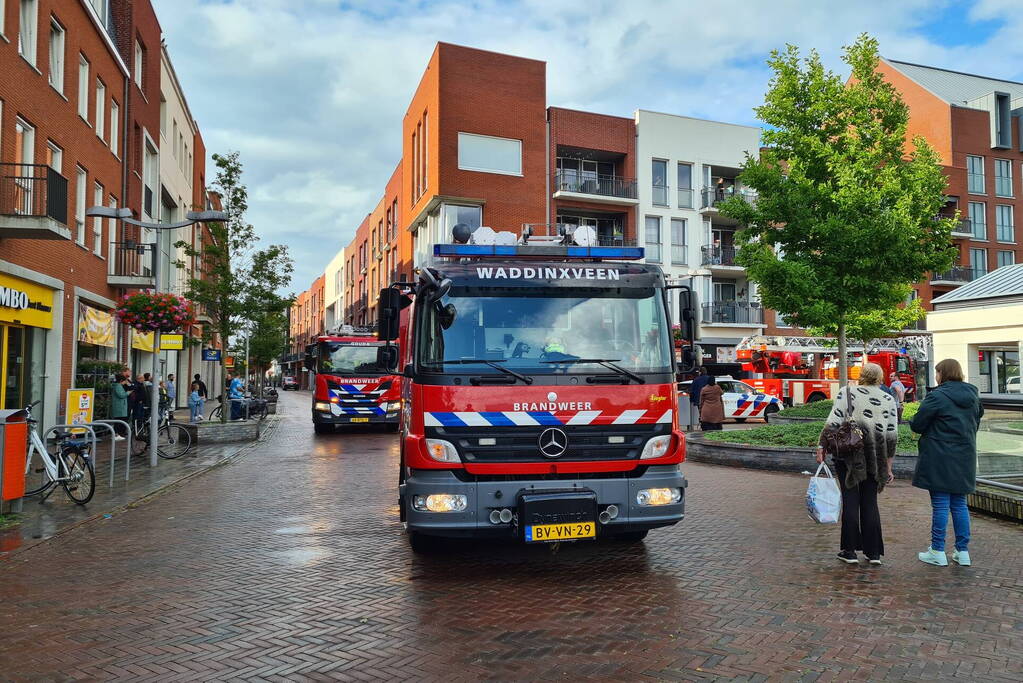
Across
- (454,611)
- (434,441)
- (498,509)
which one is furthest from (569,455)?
(454,611)

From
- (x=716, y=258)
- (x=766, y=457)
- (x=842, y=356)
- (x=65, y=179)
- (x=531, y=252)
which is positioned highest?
(x=716, y=258)

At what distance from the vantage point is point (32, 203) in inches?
583

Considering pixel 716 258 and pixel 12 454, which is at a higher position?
pixel 716 258

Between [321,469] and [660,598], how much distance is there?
361 inches

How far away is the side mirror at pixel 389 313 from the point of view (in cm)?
645

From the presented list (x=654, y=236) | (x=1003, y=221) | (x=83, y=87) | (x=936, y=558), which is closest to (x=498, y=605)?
(x=936, y=558)

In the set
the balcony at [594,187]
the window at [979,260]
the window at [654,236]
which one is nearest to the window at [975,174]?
the window at [979,260]

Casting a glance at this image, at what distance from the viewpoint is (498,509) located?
5754 mm

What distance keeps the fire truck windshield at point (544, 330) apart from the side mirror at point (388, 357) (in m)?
0.92

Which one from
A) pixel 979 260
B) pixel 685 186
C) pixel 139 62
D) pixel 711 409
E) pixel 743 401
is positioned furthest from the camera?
pixel 979 260

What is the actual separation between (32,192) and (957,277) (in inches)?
1985

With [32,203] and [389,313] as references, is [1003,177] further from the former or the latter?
[389,313]

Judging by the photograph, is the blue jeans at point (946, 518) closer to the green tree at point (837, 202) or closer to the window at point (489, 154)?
the green tree at point (837, 202)

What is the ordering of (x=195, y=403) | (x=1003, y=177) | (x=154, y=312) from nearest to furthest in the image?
(x=154, y=312) → (x=195, y=403) → (x=1003, y=177)
